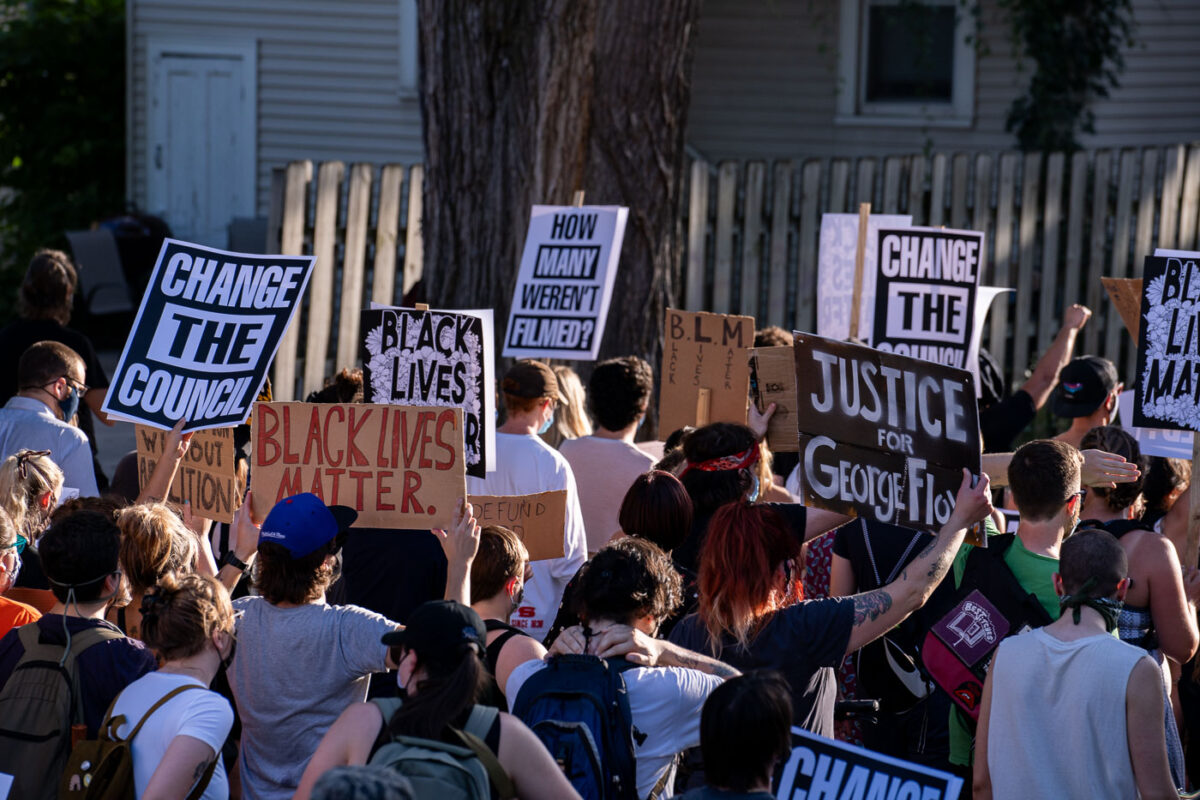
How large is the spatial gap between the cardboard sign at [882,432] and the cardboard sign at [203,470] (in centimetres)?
214

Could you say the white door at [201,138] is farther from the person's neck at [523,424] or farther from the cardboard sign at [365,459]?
the cardboard sign at [365,459]

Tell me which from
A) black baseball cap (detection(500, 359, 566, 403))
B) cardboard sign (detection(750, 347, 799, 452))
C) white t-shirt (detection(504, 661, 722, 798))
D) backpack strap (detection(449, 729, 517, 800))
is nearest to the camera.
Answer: backpack strap (detection(449, 729, 517, 800))

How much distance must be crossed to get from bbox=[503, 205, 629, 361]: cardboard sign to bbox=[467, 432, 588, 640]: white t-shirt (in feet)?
6.96

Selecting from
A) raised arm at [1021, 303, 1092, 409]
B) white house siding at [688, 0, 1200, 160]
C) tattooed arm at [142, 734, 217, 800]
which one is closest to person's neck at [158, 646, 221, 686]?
tattooed arm at [142, 734, 217, 800]

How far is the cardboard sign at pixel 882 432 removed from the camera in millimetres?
4430

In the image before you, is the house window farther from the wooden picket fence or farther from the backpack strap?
the backpack strap

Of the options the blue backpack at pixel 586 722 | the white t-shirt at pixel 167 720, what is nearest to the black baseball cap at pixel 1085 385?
the blue backpack at pixel 586 722

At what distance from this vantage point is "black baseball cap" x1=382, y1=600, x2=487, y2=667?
3.16 m

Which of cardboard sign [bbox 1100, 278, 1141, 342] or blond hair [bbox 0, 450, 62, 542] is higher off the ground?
cardboard sign [bbox 1100, 278, 1141, 342]

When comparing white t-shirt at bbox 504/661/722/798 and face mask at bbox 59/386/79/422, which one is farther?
face mask at bbox 59/386/79/422

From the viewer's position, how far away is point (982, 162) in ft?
42.4

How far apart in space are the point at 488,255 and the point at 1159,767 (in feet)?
21.7

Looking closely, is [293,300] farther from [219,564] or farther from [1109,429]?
[1109,429]

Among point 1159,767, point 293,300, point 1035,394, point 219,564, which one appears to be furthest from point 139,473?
point 1035,394
